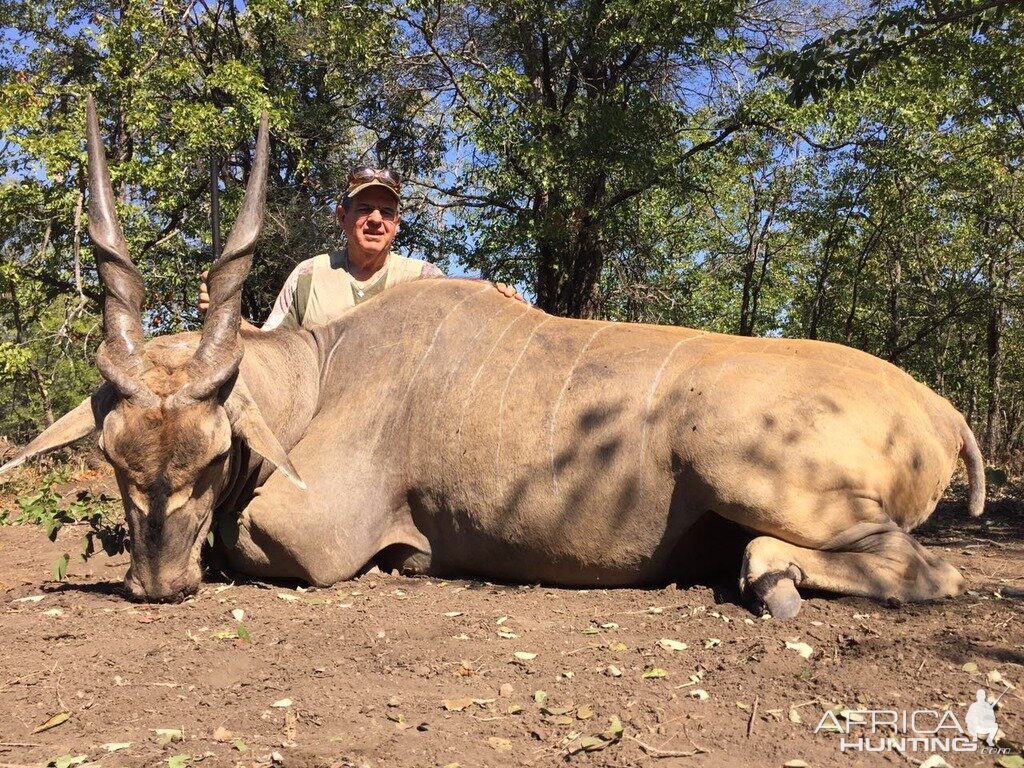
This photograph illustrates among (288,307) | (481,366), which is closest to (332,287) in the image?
(288,307)

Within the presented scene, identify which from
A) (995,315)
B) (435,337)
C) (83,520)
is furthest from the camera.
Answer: (995,315)

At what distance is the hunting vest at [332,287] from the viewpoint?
255 inches

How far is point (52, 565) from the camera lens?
673cm

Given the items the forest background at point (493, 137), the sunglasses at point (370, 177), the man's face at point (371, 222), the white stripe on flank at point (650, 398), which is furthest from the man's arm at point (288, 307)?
the forest background at point (493, 137)

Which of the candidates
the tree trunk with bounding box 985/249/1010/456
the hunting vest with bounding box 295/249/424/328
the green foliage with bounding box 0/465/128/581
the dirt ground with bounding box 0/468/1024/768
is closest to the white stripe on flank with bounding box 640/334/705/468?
the dirt ground with bounding box 0/468/1024/768

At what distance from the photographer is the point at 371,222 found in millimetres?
6500

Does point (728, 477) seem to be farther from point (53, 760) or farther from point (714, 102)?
point (714, 102)

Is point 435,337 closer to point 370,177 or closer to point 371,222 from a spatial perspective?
point 371,222

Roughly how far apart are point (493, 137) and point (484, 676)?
1031 cm

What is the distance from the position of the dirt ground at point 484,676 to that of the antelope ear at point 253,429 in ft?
2.43

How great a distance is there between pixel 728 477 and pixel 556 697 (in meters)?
1.59

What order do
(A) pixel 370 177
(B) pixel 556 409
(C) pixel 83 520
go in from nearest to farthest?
(B) pixel 556 409 → (C) pixel 83 520 → (A) pixel 370 177

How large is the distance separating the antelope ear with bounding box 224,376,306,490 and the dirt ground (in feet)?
2.43

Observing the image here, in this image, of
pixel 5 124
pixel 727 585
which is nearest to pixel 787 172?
pixel 5 124
